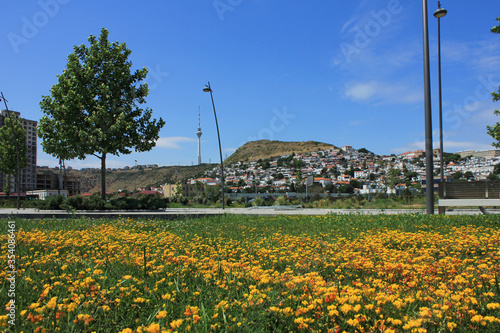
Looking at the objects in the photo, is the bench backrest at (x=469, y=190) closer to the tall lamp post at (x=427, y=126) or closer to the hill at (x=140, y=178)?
the tall lamp post at (x=427, y=126)

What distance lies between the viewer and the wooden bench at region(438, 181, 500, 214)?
1287 cm

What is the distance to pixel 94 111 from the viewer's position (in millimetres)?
21875

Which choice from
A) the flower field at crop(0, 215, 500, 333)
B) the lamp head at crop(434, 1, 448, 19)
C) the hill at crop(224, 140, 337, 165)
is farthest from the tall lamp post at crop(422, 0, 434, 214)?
the hill at crop(224, 140, 337, 165)

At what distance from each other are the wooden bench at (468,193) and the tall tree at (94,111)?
18.0 m

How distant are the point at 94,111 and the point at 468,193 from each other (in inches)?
839

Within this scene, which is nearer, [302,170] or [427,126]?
[427,126]

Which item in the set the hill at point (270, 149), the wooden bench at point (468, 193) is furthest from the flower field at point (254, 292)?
the hill at point (270, 149)

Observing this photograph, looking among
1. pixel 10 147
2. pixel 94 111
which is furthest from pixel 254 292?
pixel 10 147

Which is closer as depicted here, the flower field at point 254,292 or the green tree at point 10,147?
the flower field at point 254,292

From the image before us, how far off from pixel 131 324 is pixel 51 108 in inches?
936

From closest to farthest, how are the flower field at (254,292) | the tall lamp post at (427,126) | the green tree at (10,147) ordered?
the flower field at (254,292), the tall lamp post at (427,126), the green tree at (10,147)

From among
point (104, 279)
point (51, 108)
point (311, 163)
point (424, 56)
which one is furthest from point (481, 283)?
point (311, 163)

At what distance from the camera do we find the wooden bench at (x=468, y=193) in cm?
1287

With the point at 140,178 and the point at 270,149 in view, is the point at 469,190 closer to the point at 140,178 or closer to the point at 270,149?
the point at 140,178
